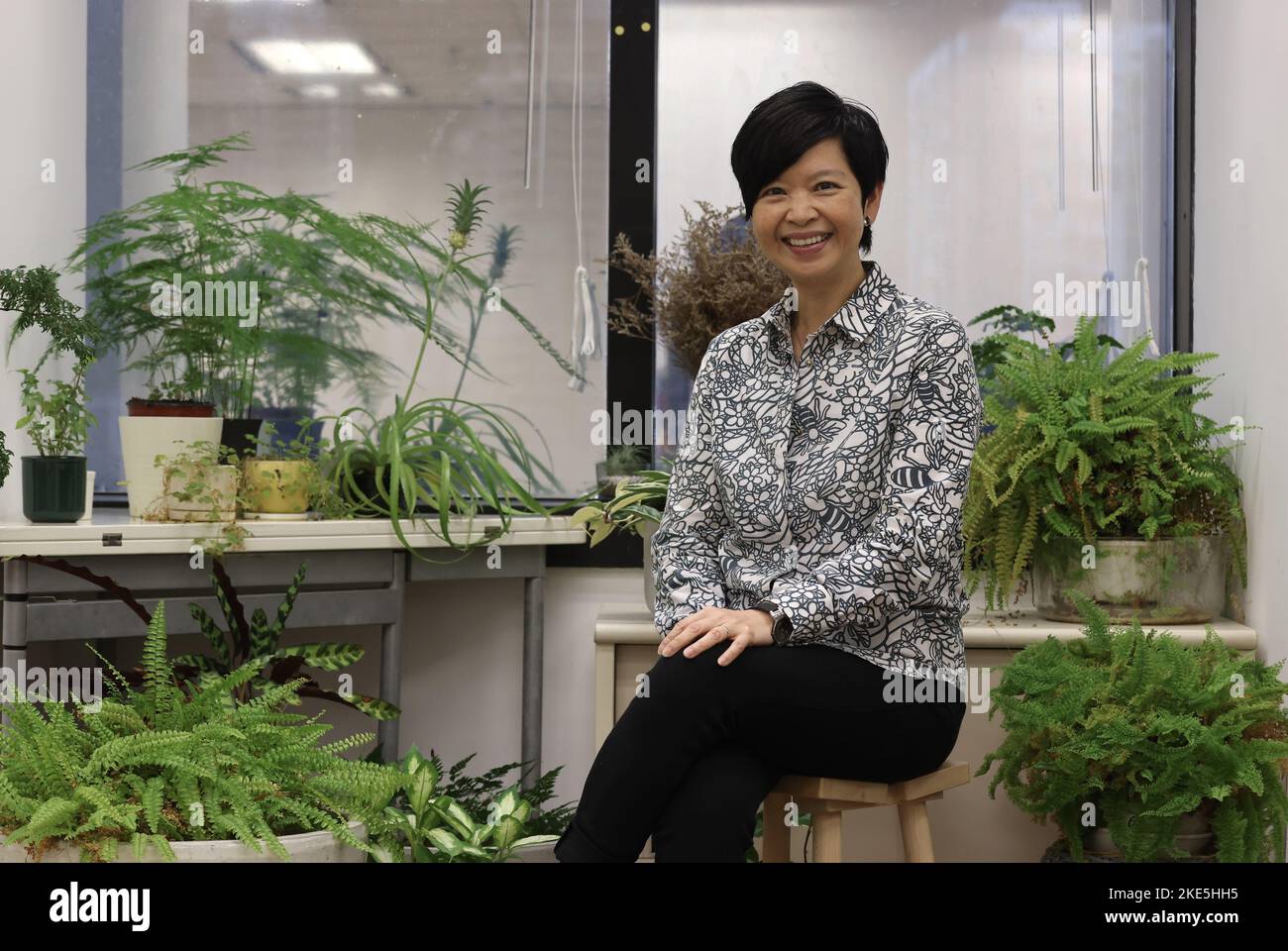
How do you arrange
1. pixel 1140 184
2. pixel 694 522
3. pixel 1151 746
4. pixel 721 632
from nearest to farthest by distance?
pixel 721 632, pixel 694 522, pixel 1151 746, pixel 1140 184

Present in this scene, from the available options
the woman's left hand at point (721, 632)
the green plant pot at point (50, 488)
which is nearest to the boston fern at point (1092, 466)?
the woman's left hand at point (721, 632)

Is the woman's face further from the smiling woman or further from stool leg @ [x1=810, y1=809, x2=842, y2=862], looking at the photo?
stool leg @ [x1=810, y1=809, x2=842, y2=862]

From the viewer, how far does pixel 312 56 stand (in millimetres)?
3033

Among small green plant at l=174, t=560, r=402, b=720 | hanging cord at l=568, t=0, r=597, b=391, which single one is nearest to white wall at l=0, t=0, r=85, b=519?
small green plant at l=174, t=560, r=402, b=720

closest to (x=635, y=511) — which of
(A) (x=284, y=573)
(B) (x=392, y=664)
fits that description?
(B) (x=392, y=664)

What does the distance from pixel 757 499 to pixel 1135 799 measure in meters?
0.83

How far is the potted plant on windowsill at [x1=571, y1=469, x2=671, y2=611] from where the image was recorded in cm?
247

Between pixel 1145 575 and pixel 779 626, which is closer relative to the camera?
pixel 779 626

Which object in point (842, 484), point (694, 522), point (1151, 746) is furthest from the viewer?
point (1151, 746)

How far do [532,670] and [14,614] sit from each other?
3.33 feet

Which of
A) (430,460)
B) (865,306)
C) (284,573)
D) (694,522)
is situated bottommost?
(284,573)

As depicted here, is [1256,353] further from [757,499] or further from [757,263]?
[757,499]

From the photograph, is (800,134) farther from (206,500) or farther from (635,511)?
(206,500)

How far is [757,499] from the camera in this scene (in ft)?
5.79
